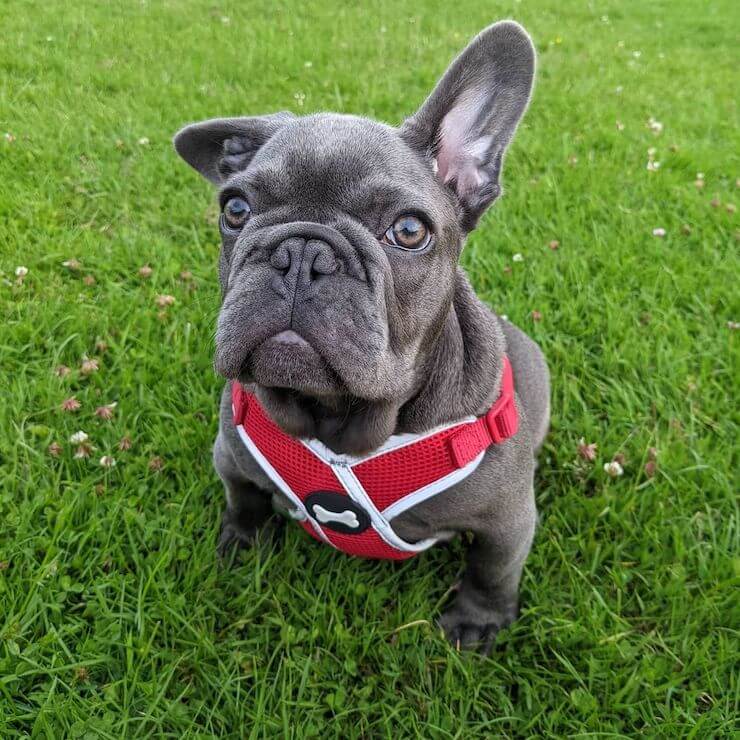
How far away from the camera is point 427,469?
7.61ft

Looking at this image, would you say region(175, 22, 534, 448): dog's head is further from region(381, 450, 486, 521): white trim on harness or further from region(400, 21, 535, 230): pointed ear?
Result: region(381, 450, 486, 521): white trim on harness

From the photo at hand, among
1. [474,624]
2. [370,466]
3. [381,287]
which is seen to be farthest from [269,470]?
[474,624]

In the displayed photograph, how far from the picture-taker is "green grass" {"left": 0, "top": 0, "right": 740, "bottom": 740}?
255 cm

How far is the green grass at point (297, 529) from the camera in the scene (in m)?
2.55

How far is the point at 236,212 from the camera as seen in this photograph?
88.0 inches

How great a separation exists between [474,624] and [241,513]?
119cm

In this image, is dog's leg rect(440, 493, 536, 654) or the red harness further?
dog's leg rect(440, 493, 536, 654)

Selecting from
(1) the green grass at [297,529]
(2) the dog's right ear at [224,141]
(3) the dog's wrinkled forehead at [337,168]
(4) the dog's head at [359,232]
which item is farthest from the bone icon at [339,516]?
(2) the dog's right ear at [224,141]

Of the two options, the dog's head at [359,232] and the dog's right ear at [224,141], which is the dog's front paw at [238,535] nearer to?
the dog's head at [359,232]

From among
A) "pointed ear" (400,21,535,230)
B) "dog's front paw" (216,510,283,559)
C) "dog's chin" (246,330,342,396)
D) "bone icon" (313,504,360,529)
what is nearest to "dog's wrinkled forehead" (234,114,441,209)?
"pointed ear" (400,21,535,230)

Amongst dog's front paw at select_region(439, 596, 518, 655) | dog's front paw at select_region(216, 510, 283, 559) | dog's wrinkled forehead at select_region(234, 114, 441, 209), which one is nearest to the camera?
dog's wrinkled forehead at select_region(234, 114, 441, 209)

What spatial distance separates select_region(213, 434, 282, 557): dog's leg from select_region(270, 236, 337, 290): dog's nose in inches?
48.2

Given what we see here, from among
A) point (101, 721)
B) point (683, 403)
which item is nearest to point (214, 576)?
point (101, 721)

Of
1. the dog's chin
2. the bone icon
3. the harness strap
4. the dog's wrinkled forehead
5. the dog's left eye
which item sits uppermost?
the dog's wrinkled forehead
